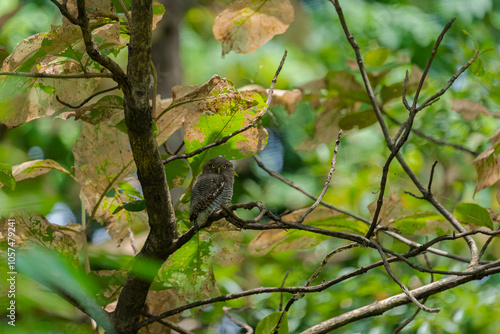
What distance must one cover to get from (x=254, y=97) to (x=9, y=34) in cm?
149

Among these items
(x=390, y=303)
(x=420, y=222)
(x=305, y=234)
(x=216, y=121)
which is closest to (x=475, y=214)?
(x=420, y=222)

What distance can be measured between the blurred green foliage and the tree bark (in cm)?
54

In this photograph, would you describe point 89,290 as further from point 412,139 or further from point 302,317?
point 412,139

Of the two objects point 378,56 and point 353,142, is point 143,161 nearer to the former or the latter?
point 378,56

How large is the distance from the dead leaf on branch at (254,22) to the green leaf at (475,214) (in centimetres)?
76

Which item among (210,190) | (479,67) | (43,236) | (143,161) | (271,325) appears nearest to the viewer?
(143,161)

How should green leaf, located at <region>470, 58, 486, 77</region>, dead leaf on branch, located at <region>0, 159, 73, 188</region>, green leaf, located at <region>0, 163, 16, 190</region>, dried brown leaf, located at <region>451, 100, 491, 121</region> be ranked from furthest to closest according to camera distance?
dried brown leaf, located at <region>451, 100, 491, 121</region>
green leaf, located at <region>470, 58, 486, 77</region>
dead leaf on branch, located at <region>0, 159, 73, 188</region>
green leaf, located at <region>0, 163, 16, 190</region>

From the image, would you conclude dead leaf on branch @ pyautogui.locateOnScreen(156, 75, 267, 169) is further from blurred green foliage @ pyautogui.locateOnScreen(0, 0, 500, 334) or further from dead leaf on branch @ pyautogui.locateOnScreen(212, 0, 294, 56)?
blurred green foliage @ pyautogui.locateOnScreen(0, 0, 500, 334)

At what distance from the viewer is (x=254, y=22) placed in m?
1.61

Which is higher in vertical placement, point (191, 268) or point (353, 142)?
point (191, 268)

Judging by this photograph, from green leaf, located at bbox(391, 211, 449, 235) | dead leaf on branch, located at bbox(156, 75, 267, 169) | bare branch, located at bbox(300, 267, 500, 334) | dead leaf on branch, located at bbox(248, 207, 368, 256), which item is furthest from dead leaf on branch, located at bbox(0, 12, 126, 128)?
green leaf, located at bbox(391, 211, 449, 235)

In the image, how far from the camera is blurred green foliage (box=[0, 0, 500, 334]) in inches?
84.6

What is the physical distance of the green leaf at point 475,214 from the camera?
1312 millimetres

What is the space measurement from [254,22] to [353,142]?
2.07 m
